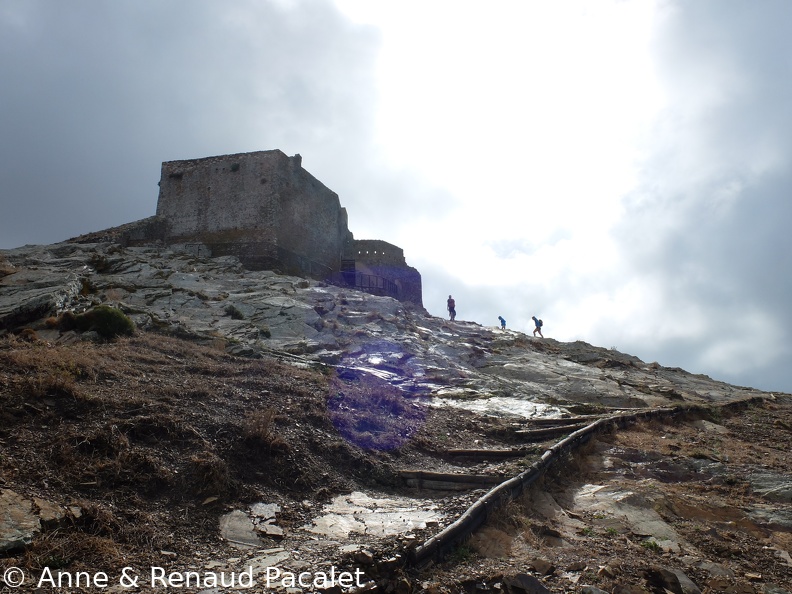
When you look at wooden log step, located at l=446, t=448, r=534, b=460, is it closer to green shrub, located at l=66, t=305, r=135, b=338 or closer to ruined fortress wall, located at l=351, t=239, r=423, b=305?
green shrub, located at l=66, t=305, r=135, b=338

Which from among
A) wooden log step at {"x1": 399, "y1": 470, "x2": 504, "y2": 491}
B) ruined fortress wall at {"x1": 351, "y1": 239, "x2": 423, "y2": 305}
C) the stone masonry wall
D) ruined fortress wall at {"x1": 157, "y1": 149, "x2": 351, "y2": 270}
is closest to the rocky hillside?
wooden log step at {"x1": 399, "y1": 470, "x2": 504, "y2": 491}

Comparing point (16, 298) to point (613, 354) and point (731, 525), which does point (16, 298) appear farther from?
point (613, 354)

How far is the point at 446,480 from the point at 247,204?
2322cm

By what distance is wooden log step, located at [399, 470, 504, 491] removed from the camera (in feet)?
26.5

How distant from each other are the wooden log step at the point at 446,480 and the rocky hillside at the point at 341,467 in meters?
0.02

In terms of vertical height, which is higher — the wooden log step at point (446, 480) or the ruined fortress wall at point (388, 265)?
the ruined fortress wall at point (388, 265)

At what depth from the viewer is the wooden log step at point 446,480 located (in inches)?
318

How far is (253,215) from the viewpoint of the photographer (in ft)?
92.1

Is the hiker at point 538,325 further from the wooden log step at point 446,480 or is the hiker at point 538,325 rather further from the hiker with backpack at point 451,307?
the wooden log step at point 446,480

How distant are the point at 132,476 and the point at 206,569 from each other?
1.84 m

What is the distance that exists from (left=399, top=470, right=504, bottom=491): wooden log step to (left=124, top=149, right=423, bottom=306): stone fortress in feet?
65.1

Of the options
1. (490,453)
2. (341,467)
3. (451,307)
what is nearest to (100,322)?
(341,467)

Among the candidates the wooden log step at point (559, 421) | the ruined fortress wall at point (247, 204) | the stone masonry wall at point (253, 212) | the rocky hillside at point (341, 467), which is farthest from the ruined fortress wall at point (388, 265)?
the wooden log step at point (559, 421)

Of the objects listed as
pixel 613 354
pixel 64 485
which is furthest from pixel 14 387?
pixel 613 354
